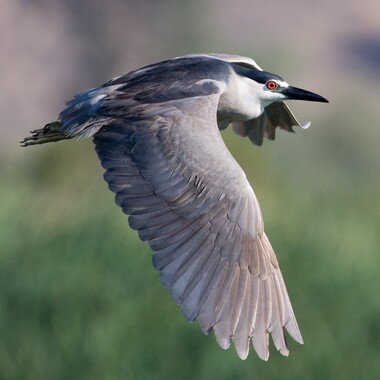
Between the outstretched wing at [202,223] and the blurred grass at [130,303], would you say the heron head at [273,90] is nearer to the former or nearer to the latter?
the outstretched wing at [202,223]

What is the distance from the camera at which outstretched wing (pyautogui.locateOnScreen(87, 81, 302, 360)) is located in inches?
220

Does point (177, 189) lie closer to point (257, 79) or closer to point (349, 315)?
point (257, 79)

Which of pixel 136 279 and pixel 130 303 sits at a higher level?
pixel 136 279

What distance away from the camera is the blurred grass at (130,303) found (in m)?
8.45

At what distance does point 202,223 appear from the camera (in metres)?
5.76

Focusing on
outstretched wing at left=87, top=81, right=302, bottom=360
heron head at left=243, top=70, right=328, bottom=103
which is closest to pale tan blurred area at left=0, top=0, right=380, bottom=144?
heron head at left=243, top=70, right=328, bottom=103

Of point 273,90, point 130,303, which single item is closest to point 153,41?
point 130,303

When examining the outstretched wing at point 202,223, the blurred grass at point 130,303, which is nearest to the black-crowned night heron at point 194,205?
the outstretched wing at point 202,223

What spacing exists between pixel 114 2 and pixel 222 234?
1738cm

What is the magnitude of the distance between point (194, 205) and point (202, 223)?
83 millimetres

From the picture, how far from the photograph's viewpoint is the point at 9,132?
70.2 ft

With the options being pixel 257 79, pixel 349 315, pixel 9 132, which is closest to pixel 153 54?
pixel 9 132

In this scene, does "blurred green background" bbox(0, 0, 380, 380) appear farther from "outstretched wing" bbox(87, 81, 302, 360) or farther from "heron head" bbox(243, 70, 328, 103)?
"outstretched wing" bbox(87, 81, 302, 360)

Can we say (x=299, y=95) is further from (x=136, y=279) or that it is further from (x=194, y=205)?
(x=136, y=279)
